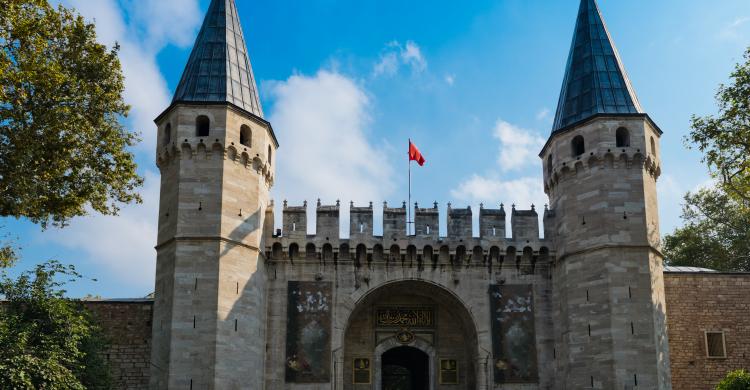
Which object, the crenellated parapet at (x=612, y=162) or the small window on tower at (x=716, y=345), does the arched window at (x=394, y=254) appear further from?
the small window on tower at (x=716, y=345)

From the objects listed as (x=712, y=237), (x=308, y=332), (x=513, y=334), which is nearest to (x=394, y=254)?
(x=308, y=332)

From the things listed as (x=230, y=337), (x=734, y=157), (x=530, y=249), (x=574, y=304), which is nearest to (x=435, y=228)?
(x=530, y=249)

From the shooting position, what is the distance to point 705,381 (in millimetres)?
27250

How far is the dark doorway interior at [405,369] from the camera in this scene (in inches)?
1192

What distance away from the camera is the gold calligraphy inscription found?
29.1 meters

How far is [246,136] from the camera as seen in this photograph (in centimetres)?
2778

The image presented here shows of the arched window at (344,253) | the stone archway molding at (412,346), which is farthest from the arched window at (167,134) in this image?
the stone archway molding at (412,346)

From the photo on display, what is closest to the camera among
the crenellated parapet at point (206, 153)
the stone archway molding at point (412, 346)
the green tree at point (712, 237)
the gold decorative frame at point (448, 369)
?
the crenellated parapet at point (206, 153)

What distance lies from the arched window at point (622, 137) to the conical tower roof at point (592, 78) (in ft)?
2.12

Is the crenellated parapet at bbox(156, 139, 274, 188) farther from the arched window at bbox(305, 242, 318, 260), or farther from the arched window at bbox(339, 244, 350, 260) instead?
the arched window at bbox(339, 244, 350, 260)

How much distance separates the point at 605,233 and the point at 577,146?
361cm

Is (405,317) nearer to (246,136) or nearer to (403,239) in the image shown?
(403,239)

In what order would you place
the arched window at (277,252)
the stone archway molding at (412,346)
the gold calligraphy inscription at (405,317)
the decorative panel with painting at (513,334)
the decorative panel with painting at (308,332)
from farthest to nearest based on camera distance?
the gold calligraphy inscription at (405,317)
the stone archway molding at (412,346)
the arched window at (277,252)
the decorative panel with painting at (513,334)
the decorative panel with painting at (308,332)

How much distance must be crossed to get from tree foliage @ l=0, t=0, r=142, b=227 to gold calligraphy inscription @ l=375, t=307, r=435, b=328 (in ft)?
35.3
